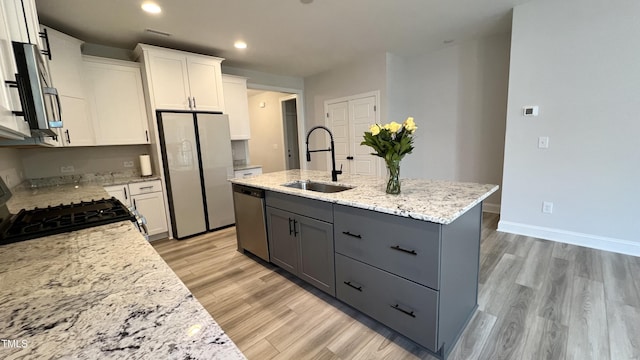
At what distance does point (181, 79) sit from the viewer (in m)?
3.49

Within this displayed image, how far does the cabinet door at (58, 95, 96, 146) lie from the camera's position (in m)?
2.87

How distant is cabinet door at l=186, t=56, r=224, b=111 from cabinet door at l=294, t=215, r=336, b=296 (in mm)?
2482

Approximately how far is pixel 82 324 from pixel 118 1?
2953mm

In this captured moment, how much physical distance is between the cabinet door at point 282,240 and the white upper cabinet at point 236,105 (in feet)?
7.43

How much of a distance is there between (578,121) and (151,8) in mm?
4472

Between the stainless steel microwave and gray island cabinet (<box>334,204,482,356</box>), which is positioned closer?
the stainless steel microwave

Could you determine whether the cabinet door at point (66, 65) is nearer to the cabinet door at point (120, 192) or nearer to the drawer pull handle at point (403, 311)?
the cabinet door at point (120, 192)

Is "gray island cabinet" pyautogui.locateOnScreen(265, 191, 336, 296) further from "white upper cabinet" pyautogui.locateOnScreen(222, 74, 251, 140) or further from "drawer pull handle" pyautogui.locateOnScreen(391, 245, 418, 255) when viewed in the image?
"white upper cabinet" pyautogui.locateOnScreen(222, 74, 251, 140)

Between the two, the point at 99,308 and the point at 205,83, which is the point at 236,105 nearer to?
the point at 205,83

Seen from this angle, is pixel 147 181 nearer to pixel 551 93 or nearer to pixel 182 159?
pixel 182 159

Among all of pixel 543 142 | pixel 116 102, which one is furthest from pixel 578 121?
pixel 116 102

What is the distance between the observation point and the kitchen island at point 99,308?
0.54 meters

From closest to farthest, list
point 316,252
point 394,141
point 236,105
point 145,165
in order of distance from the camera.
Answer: point 394,141
point 316,252
point 145,165
point 236,105

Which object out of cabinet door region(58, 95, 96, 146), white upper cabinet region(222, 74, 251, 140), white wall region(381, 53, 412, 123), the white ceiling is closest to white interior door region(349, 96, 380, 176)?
white wall region(381, 53, 412, 123)
